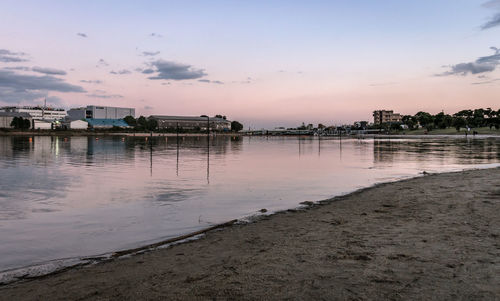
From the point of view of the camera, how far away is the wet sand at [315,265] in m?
6.46

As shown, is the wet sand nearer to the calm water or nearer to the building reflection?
the calm water

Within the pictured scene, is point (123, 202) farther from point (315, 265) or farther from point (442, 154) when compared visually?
point (442, 154)

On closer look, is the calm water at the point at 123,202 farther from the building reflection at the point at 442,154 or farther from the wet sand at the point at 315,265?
the building reflection at the point at 442,154

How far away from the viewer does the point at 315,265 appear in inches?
308

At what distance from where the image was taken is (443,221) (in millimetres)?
11773

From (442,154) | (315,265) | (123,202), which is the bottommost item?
(123,202)

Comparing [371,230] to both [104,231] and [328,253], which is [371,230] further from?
[104,231]

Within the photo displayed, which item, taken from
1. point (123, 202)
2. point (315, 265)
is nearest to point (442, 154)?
point (123, 202)

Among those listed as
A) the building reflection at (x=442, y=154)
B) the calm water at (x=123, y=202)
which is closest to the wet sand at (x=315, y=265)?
the calm water at (x=123, y=202)

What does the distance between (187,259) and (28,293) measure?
130 inches

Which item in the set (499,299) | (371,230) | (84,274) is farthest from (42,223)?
(499,299)

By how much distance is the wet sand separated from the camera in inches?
254

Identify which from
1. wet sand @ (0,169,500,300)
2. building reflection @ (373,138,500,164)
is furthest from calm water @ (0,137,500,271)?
building reflection @ (373,138,500,164)

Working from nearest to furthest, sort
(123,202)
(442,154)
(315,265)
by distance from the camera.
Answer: (315,265) → (123,202) → (442,154)
